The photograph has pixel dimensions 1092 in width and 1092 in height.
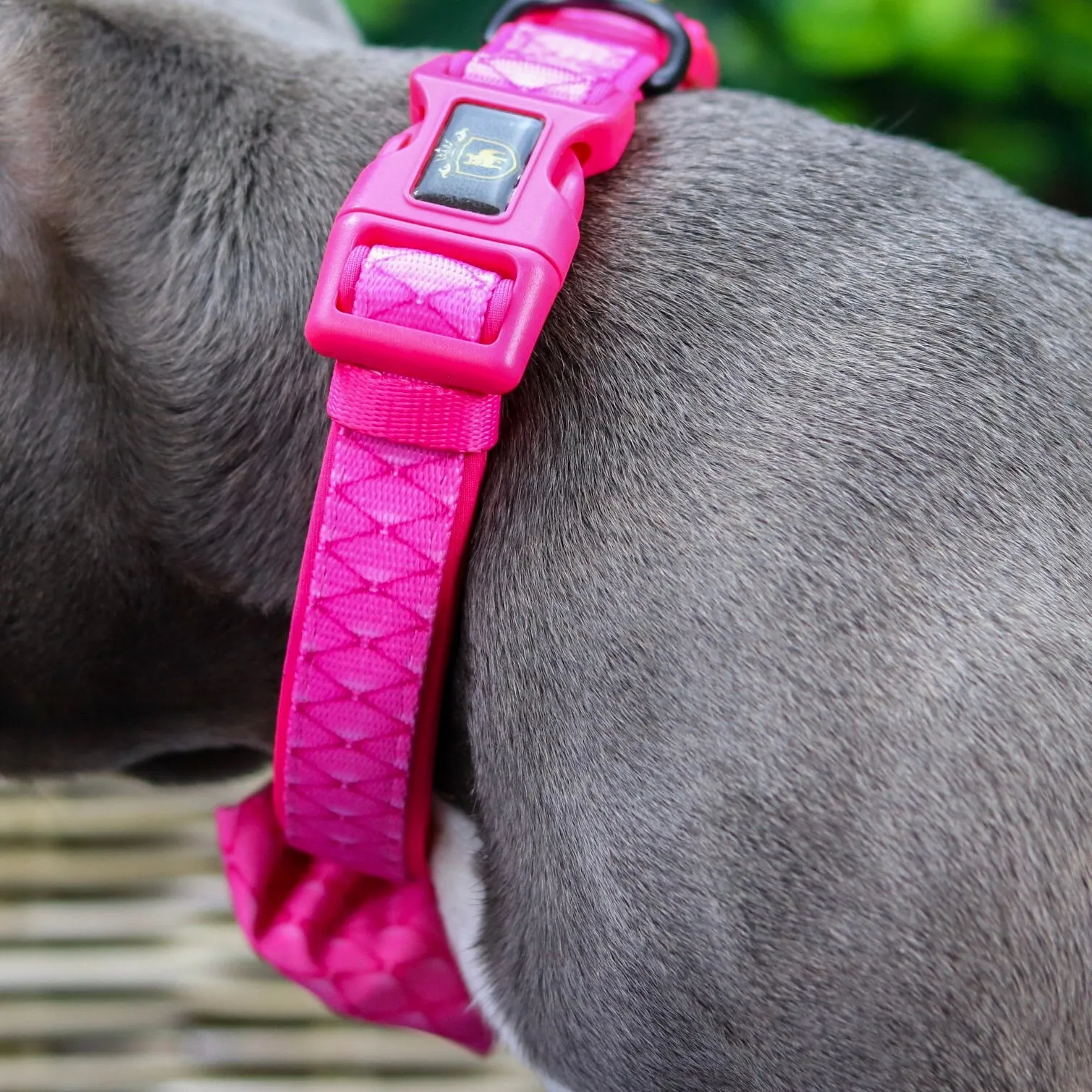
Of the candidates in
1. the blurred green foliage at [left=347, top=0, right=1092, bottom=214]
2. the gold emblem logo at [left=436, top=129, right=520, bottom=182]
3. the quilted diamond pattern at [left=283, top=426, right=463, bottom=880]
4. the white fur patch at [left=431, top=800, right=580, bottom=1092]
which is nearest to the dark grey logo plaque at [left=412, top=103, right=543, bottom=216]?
the gold emblem logo at [left=436, top=129, right=520, bottom=182]

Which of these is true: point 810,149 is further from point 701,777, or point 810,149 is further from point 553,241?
point 701,777

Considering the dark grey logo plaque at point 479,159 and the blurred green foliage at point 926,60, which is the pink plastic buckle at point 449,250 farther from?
the blurred green foliage at point 926,60

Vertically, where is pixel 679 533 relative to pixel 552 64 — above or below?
below

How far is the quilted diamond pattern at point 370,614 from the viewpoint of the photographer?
587 millimetres

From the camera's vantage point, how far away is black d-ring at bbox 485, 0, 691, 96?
2.43 ft

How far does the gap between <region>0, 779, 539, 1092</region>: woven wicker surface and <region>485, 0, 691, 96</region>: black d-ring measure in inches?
27.4

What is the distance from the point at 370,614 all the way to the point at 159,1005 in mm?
797

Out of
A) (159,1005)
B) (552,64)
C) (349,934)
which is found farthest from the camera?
(159,1005)

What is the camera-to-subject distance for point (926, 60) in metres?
1.57

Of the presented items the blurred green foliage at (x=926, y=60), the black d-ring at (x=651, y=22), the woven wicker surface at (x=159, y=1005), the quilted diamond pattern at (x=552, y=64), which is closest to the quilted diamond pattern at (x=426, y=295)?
the quilted diamond pattern at (x=552, y=64)

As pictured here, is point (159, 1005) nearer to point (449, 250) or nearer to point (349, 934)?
point (349, 934)

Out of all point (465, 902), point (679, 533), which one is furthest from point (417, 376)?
point (465, 902)

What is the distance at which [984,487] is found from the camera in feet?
1.93

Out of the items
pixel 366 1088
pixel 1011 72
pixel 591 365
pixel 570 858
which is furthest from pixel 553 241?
pixel 1011 72
